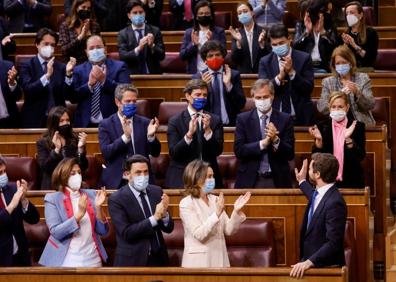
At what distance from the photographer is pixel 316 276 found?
5.07m

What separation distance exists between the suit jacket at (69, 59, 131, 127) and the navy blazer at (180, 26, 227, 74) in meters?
0.44

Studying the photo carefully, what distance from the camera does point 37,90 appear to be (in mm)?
6902

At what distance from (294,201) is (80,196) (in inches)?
39.1

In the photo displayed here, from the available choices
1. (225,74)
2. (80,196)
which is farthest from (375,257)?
(80,196)

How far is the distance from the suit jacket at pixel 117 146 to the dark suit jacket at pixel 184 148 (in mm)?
92

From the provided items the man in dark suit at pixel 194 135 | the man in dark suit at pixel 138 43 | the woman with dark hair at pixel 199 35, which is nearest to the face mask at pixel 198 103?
the man in dark suit at pixel 194 135

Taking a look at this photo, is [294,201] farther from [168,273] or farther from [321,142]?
[168,273]

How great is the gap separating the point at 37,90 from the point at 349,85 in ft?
5.46

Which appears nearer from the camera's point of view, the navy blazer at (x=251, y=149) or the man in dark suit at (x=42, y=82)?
the navy blazer at (x=251, y=149)

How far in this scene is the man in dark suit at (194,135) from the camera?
19.8ft

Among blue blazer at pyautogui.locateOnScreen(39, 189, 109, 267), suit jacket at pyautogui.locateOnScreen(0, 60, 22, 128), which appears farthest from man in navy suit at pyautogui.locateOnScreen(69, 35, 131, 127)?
blue blazer at pyautogui.locateOnScreen(39, 189, 109, 267)

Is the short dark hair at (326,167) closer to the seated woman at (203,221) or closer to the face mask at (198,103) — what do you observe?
the seated woman at (203,221)

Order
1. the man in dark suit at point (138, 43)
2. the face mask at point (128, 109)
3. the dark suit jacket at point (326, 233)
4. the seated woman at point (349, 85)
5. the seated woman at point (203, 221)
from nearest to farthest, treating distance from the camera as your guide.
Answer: the dark suit jacket at point (326, 233), the seated woman at point (203, 221), the face mask at point (128, 109), the seated woman at point (349, 85), the man in dark suit at point (138, 43)

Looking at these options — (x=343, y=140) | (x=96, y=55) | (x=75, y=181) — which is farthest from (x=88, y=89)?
(x=343, y=140)
